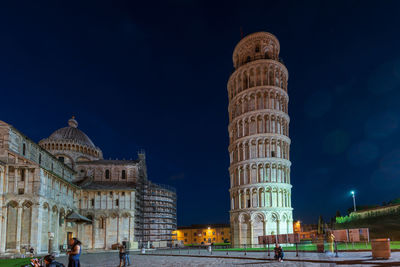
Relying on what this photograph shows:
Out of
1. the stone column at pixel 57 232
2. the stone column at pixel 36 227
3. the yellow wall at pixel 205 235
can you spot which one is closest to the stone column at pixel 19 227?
Result: the stone column at pixel 36 227

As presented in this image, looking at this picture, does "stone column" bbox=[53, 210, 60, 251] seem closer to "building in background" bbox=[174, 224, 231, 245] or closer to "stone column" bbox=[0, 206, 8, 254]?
"stone column" bbox=[0, 206, 8, 254]

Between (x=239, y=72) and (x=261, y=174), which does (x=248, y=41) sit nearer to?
(x=239, y=72)

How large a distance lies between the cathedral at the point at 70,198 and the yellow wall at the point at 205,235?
46095 millimetres

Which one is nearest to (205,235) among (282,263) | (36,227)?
(36,227)

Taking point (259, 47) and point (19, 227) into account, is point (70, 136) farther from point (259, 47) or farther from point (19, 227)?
point (259, 47)

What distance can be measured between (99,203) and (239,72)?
3426 cm

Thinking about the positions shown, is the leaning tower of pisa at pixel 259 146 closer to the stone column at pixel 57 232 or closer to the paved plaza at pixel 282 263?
the stone column at pixel 57 232

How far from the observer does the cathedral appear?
42.2m

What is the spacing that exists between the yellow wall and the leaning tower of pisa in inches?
3301

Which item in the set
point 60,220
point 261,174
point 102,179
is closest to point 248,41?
point 261,174

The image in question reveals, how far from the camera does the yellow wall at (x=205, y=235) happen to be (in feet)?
458

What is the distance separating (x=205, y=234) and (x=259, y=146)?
92.0 m

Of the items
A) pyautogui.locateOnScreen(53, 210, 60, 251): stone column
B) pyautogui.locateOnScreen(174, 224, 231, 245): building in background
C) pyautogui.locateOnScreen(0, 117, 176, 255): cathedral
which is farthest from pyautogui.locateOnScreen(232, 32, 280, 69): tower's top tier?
pyautogui.locateOnScreen(174, 224, 231, 245): building in background

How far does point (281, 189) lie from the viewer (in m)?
55.8
